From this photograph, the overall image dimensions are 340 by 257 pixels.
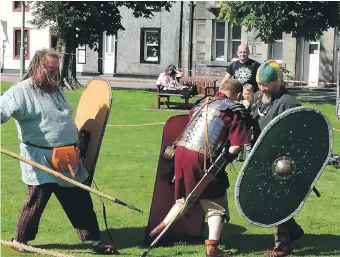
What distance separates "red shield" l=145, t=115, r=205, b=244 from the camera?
6250 mm

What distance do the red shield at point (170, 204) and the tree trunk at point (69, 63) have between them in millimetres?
19175

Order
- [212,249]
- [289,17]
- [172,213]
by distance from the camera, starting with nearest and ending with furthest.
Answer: [212,249] → [172,213] → [289,17]

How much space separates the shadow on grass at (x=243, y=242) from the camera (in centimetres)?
637

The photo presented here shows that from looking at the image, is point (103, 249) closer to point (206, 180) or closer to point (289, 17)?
point (206, 180)

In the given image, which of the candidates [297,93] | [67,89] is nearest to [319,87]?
[297,93]

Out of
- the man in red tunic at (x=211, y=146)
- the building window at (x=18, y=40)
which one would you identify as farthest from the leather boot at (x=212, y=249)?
the building window at (x=18, y=40)

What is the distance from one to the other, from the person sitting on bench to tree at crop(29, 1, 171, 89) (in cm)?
547

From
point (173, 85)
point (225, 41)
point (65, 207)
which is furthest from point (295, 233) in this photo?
point (225, 41)

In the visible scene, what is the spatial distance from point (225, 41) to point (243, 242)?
30001mm

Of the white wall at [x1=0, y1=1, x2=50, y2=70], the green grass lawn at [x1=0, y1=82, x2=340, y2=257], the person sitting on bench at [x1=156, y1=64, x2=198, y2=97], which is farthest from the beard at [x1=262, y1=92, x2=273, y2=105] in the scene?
the white wall at [x1=0, y1=1, x2=50, y2=70]

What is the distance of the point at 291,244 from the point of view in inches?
255

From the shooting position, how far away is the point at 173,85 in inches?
795

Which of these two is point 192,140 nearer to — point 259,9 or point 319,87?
point 259,9

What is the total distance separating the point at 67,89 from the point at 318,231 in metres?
18.9
